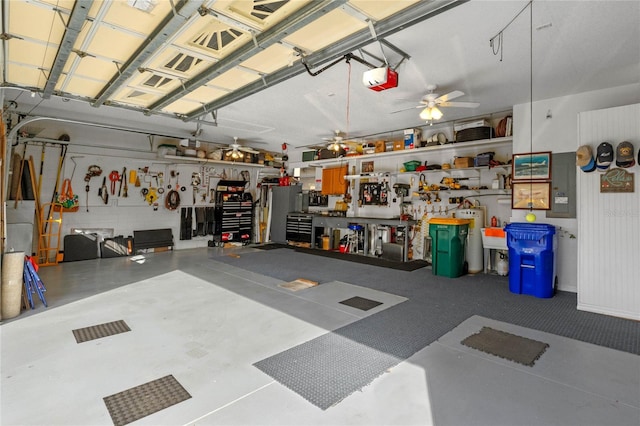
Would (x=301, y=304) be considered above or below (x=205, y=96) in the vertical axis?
below

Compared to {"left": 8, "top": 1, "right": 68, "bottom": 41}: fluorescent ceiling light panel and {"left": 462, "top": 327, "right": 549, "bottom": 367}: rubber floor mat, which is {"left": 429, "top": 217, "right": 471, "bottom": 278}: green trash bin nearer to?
{"left": 462, "top": 327, "right": 549, "bottom": 367}: rubber floor mat

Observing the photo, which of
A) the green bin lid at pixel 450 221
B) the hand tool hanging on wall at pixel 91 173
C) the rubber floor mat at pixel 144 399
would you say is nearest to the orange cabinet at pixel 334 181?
the green bin lid at pixel 450 221

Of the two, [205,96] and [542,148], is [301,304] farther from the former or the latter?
[542,148]

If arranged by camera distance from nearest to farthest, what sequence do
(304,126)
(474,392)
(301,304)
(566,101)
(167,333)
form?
1. (474,392)
2. (167,333)
3. (301,304)
4. (566,101)
5. (304,126)

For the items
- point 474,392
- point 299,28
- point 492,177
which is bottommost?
point 474,392

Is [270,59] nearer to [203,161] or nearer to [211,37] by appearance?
[211,37]

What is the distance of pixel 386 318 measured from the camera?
11.6ft

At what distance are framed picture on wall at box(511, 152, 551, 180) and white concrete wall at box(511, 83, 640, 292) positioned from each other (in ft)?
0.34

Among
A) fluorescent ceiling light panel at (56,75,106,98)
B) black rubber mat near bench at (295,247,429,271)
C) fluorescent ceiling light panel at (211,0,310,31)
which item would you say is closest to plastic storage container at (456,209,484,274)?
black rubber mat near bench at (295,247,429,271)

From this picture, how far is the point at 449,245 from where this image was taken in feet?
18.0

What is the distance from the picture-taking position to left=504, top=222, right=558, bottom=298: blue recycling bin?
4375mm

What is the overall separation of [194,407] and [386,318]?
2.22 meters

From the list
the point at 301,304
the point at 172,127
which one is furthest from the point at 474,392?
the point at 172,127

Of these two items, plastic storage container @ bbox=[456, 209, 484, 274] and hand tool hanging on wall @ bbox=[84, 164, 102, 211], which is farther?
hand tool hanging on wall @ bbox=[84, 164, 102, 211]
